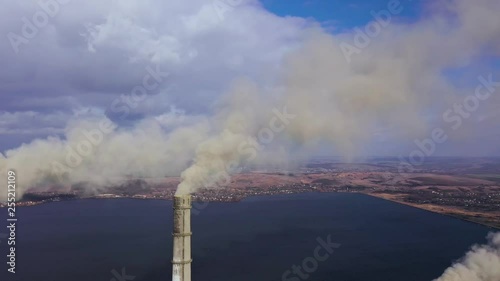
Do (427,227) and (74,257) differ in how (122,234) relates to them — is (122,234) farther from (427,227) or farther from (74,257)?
(427,227)

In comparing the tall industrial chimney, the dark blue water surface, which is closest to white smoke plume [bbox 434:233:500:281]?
the dark blue water surface

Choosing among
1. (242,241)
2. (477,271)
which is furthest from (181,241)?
(242,241)

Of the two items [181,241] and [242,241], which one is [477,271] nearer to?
[181,241]

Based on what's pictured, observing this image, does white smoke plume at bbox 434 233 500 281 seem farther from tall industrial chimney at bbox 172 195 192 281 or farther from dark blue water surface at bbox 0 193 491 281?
tall industrial chimney at bbox 172 195 192 281

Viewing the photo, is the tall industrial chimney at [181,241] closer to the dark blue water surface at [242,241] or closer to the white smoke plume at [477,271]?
the dark blue water surface at [242,241]

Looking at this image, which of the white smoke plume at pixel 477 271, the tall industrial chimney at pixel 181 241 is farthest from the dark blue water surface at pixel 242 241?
the tall industrial chimney at pixel 181 241

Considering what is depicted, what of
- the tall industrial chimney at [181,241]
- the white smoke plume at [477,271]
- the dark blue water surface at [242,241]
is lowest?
the dark blue water surface at [242,241]
